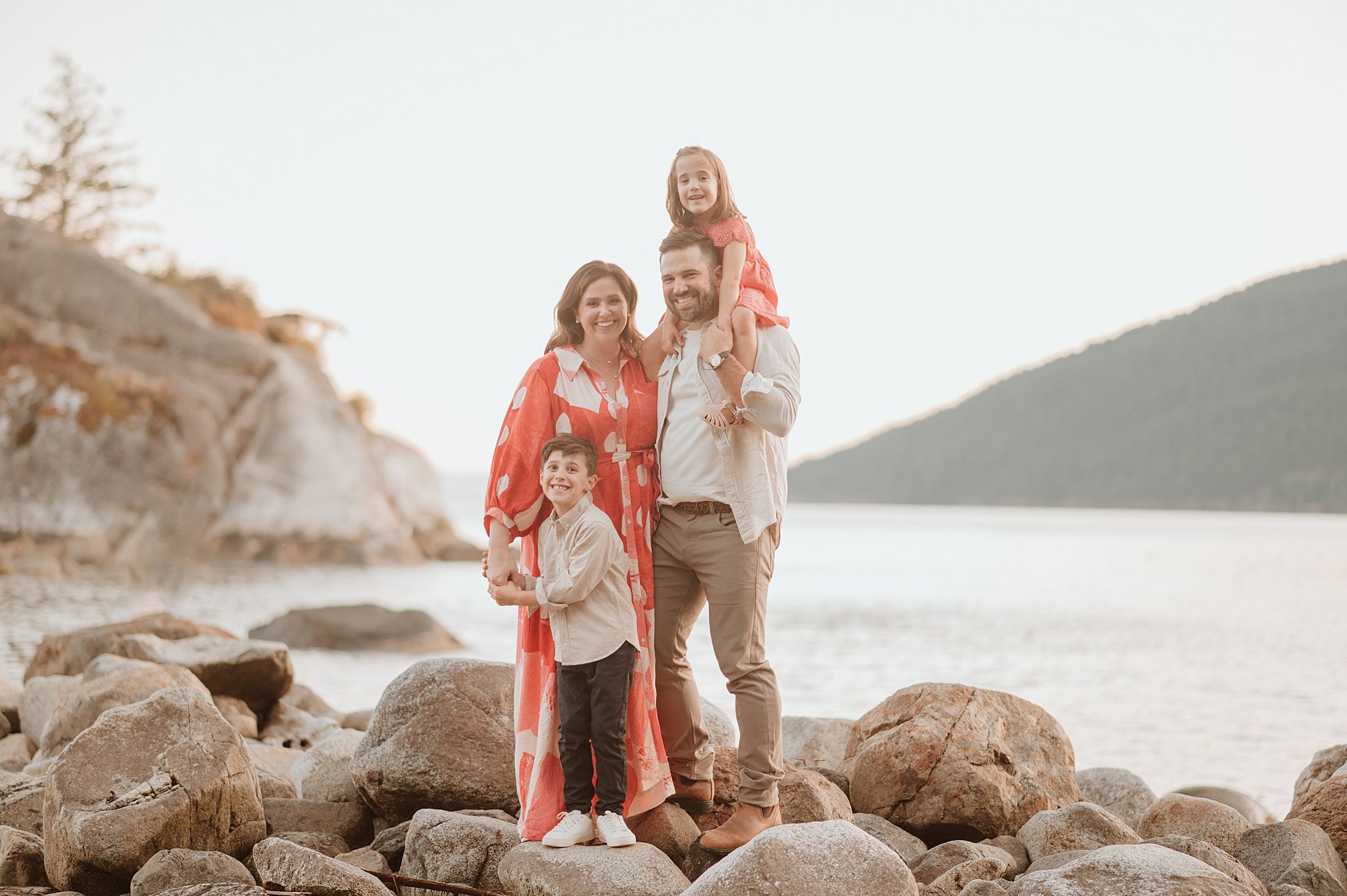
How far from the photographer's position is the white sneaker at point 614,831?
4.20 meters

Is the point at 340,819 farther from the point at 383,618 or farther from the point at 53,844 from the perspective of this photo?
the point at 383,618

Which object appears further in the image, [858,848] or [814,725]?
[814,725]

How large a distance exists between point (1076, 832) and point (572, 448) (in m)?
2.76

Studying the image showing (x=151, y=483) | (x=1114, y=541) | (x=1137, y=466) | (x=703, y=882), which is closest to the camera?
(x=703, y=882)

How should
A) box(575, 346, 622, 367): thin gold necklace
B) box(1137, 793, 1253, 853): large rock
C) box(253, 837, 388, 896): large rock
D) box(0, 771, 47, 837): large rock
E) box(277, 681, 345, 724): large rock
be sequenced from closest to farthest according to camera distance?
box(253, 837, 388, 896): large rock, box(575, 346, 622, 367): thin gold necklace, box(0, 771, 47, 837): large rock, box(1137, 793, 1253, 853): large rock, box(277, 681, 345, 724): large rock

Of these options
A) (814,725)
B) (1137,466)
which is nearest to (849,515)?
(1137,466)

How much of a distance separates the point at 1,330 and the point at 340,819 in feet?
99.4

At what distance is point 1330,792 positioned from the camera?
555 cm

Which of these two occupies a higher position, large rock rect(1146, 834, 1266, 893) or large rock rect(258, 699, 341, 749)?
large rock rect(1146, 834, 1266, 893)

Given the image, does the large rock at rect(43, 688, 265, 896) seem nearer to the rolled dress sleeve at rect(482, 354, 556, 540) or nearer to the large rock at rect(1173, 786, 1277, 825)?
the rolled dress sleeve at rect(482, 354, 556, 540)

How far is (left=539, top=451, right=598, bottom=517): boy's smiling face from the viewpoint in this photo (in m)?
4.30

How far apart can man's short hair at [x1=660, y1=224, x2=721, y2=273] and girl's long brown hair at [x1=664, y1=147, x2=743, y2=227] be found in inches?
4.0

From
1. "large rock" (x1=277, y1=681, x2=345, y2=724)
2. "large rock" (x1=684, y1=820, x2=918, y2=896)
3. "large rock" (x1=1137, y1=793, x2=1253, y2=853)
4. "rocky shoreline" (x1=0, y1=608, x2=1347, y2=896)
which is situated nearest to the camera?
"large rock" (x1=684, y1=820, x2=918, y2=896)

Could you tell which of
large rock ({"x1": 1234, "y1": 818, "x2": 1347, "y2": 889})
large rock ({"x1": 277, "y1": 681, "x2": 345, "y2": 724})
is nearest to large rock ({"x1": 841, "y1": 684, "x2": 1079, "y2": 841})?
large rock ({"x1": 1234, "y1": 818, "x2": 1347, "y2": 889})
